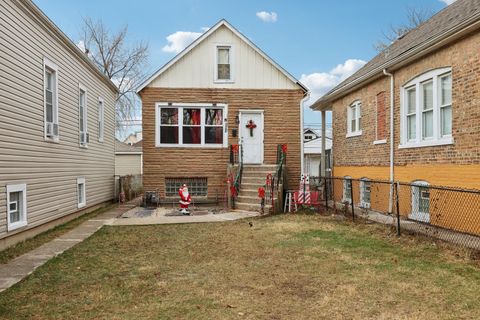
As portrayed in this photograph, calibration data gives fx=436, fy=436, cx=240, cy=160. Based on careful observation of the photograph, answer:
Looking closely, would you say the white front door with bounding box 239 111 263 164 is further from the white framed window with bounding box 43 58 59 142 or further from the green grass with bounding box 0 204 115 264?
the white framed window with bounding box 43 58 59 142

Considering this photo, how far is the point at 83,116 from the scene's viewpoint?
48.8ft

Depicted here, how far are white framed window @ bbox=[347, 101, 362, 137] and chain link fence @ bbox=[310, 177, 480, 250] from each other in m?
2.46

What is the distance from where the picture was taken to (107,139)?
61.9 feet

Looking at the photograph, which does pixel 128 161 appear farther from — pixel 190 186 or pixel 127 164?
pixel 190 186

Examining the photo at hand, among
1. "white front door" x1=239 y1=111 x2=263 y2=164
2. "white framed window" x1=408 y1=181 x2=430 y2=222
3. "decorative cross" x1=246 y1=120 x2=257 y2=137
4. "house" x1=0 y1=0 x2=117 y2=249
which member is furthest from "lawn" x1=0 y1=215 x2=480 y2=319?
"decorative cross" x1=246 y1=120 x2=257 y2=137

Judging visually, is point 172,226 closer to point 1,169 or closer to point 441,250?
point 1,169

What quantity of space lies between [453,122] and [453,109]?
0.96 feet

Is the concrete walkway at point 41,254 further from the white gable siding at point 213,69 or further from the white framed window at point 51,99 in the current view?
the white gable siding at point 213,69

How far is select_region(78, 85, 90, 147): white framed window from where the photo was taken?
14.6 m

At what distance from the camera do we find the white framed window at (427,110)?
10.3 metres

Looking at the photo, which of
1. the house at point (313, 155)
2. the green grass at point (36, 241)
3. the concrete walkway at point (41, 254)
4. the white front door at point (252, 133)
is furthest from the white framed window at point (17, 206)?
the house at point (313, 155)

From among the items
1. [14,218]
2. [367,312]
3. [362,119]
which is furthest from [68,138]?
[367,312]

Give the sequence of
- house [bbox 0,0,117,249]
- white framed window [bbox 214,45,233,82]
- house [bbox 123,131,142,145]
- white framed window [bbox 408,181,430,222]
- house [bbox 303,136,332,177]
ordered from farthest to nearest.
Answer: house [bbox 123,131,142,145] < house [bbox 303,136,332,177] < white framed window [bbox 214,45,233,82] < white framed window [bbox 408,181,430,222] < house [bbox 0,0,117,249]

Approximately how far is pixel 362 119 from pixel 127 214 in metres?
8.66
